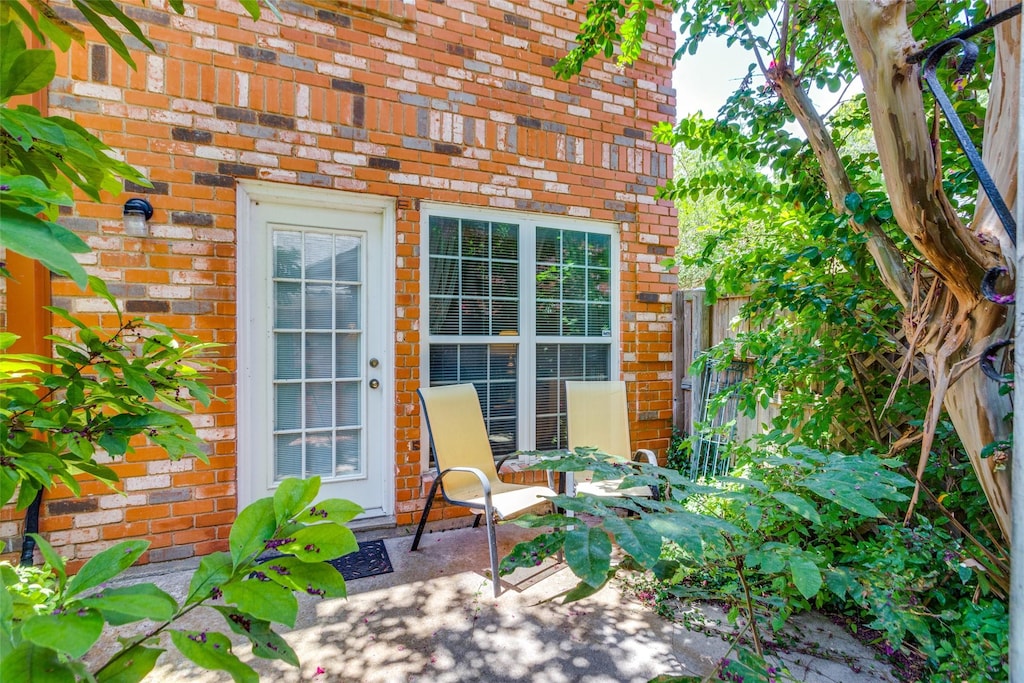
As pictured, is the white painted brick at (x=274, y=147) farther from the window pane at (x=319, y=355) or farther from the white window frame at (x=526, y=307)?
the window pane at (x=319, y=355)

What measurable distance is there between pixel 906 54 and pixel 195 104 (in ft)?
10.7

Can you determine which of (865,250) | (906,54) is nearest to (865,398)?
(865,250)

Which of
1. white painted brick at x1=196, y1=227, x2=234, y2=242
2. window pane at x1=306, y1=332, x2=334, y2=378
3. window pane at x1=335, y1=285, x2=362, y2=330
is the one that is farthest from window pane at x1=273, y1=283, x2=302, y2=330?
white painted brick at x1=196, y1=227, x2=234, y2=242

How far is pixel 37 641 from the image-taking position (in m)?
0.36

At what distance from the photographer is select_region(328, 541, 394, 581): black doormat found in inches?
111

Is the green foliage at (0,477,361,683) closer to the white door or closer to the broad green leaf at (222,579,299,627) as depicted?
the broad green leaf at (222,579,299,627)

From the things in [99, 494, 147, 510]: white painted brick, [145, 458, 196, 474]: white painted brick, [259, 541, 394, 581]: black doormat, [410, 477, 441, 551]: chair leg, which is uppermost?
[145, 458, 196, 474]: white painted brick

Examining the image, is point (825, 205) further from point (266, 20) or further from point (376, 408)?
point (266, 20)

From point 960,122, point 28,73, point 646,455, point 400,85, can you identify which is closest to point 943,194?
point 960,122

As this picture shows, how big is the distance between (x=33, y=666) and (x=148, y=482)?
2966 millimetres

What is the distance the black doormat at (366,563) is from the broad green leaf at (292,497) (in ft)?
8.12

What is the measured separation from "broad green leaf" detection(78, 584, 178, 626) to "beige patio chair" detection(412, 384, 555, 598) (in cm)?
246

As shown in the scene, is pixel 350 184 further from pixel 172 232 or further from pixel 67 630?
pixel 67 630

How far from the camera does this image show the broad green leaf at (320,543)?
48 cm
